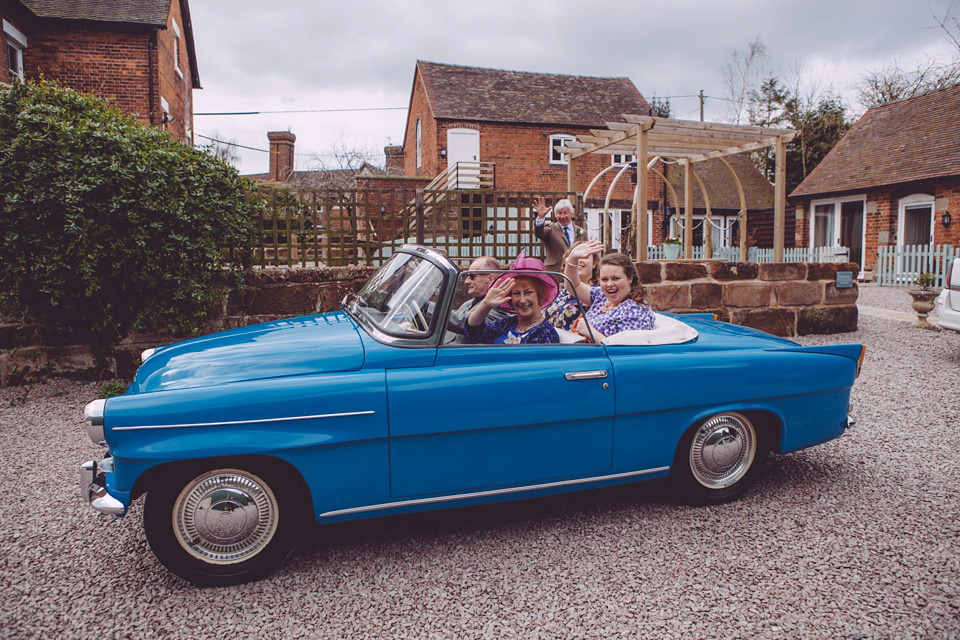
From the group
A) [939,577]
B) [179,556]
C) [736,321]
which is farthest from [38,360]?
[736,321]

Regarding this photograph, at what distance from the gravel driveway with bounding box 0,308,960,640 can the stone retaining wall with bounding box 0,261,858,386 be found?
2547mm

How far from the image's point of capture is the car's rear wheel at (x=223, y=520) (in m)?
2.51

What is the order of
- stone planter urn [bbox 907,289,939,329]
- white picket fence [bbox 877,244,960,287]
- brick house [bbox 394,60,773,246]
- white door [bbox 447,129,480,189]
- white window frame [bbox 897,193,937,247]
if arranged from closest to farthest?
1. stone planter urn [bbox 907,289,939,329]
2. white picket fence [bbox 877,244,960,287]
3. white window frame [bbox 897,193,937,247]
4. white door [bbox 447,129,480,189]
5. brick house [bbox 394,60,773,246]

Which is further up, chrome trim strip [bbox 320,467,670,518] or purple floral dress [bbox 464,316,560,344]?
purple floral dress [bbox 464,316,560,344]

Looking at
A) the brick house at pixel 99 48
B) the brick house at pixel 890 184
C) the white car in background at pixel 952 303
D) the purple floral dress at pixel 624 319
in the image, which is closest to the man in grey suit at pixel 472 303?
the purple floral dress at pixel 624 319

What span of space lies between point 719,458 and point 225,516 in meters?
2.54

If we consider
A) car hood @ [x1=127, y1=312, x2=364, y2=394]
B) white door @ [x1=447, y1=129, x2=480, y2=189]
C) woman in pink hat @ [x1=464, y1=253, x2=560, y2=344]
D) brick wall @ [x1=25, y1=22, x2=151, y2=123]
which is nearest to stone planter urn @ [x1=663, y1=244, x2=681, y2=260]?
woman in pink hat @ [x1=464, y1=253, x2=560, y2=344]

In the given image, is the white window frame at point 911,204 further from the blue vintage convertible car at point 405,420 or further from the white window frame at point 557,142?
the blue vintage convertible car at point 405,420

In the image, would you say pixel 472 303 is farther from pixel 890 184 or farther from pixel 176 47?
pixel 176 47

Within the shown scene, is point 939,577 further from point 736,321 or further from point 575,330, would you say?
point 736,321

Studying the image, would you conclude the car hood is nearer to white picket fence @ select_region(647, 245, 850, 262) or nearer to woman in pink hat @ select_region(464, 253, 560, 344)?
woman in pink hat @ select_region(464, 253, 560, 344)

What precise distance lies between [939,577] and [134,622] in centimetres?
344

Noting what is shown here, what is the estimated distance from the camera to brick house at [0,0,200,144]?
48.3 ft

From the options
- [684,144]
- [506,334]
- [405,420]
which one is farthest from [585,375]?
[684,144]
